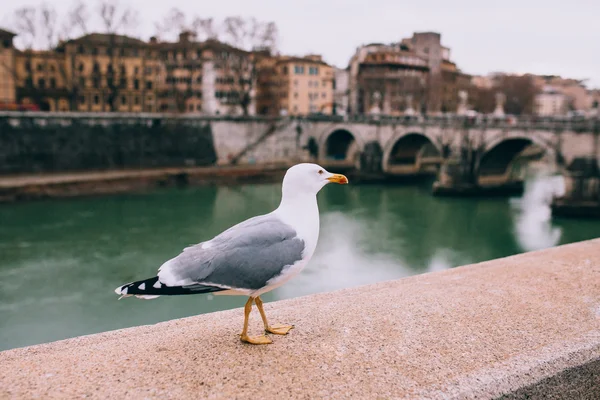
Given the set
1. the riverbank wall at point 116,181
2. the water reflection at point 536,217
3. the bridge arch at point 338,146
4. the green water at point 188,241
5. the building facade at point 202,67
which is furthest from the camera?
the bridge arch at point 338,146

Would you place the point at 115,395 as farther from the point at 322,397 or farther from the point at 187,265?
the point at 322,397

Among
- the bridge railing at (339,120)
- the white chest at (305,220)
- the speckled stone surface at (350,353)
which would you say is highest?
the bridge railing at (339,120)

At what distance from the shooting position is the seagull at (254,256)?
2.75m

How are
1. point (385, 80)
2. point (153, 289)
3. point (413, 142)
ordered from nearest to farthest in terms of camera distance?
point (153, 289) < point (413, 142) < point (385, 80)

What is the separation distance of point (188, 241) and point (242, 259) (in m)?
11.6

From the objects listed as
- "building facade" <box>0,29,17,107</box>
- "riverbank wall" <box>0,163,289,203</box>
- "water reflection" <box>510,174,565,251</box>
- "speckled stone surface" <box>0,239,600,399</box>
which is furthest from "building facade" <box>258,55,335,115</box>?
"speckled stone surface" <box>0,239,600,399</box>

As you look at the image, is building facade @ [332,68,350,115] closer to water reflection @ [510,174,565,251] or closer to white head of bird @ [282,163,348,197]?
water reflection @ [510,174,565,251]

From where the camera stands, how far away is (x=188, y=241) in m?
14.0

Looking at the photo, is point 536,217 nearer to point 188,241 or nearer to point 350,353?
point 188,241

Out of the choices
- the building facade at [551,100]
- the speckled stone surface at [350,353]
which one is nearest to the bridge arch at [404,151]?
the speckled stone surface at [350,353]

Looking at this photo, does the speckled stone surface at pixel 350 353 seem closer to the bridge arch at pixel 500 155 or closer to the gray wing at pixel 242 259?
the gray wing at pixel 242 259

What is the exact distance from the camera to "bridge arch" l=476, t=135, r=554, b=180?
22105 millimetres

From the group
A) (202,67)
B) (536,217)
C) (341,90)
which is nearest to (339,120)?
(202,67)

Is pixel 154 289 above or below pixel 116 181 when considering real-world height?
above
